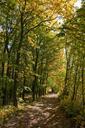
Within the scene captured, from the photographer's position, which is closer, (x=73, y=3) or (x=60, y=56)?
(x=73, y=3)

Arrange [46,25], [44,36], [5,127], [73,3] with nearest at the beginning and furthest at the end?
[5,127], [73,3], [46,25], [44,36]

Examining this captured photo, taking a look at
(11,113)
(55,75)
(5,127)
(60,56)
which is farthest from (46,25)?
(55,75)

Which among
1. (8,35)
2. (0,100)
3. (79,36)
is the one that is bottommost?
(0,100)

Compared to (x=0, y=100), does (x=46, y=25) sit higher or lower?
higher

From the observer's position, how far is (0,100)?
31.9 metres

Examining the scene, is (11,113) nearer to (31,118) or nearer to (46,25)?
(31,118)

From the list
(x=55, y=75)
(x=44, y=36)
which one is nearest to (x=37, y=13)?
(x=44, y=36)

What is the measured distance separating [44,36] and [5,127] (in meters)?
23.3

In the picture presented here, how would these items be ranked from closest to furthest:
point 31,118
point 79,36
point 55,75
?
1. point 79,36
2. point 31,118
3. point 55,75

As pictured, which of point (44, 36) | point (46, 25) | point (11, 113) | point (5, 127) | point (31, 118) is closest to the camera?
point (5, 127)

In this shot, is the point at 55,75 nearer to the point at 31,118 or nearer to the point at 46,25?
the point at 46,25

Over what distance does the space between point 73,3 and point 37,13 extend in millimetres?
3014

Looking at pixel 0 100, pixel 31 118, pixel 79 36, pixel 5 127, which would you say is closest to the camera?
pixel 5 127

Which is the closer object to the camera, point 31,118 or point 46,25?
point 31,118
